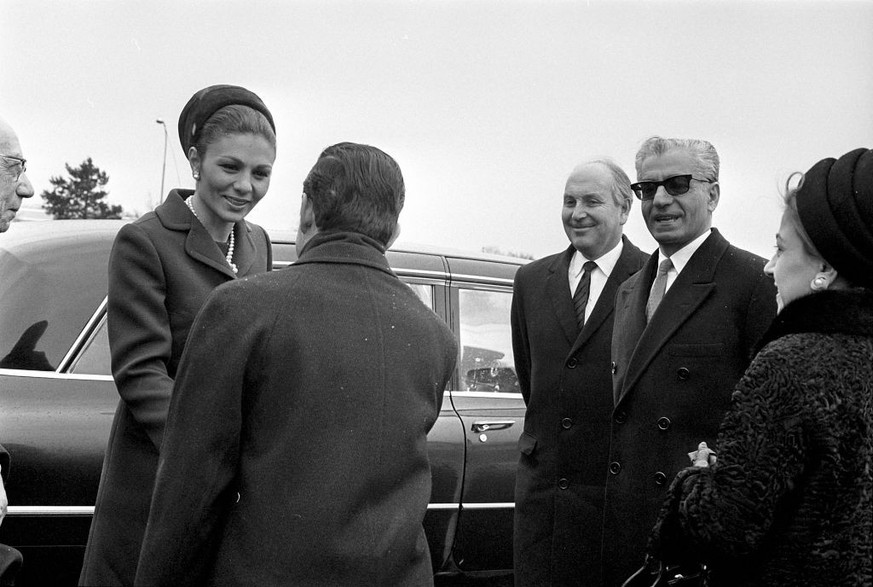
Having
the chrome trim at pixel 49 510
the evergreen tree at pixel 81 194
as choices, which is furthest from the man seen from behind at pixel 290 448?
the evergreen tree at pixel 81 194

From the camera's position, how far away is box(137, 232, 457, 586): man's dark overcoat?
2156 mm

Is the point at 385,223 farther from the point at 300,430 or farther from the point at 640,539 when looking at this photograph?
the point at 640,539

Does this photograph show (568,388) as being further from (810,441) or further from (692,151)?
(810,441)

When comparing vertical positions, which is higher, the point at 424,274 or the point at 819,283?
the point at 819,283

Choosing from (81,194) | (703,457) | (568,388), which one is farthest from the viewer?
(81,194)

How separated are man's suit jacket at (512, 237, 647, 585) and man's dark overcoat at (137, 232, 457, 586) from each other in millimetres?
1908

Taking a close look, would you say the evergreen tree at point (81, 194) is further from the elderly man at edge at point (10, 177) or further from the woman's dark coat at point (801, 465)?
the woman's dark coat at point (801, 465)

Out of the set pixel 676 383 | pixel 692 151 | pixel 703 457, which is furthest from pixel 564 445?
pixel 703 457

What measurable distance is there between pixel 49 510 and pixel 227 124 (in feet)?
5.83

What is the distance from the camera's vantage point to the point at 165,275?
9.34 ft

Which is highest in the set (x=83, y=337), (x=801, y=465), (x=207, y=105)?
(x=207, y=105)

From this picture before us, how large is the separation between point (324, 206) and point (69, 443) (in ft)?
6.91

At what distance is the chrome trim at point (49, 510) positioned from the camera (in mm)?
3824

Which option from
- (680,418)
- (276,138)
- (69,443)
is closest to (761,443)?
(680,418)
